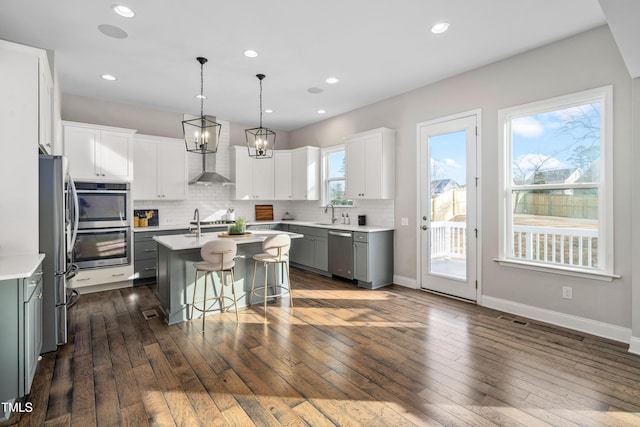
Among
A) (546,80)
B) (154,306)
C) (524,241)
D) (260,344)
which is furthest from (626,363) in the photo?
(154,306)

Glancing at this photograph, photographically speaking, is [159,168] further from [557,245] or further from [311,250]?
[557,245]

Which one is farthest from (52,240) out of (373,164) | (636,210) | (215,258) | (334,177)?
(636,210)

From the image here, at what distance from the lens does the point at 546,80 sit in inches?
137

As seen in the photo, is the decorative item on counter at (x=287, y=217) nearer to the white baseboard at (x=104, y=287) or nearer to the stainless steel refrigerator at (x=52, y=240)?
the white baseboard at (x=104, y=287)

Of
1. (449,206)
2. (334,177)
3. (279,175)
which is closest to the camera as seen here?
(449,206)

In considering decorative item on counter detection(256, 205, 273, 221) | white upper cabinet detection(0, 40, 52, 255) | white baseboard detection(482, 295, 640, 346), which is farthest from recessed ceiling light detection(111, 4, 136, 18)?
white baseboard detection(482, 295, 640, 346)

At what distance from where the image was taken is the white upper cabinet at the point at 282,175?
6.95m

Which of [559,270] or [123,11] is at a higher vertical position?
[123,11]

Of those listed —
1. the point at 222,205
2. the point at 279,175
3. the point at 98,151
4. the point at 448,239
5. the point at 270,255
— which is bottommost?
the point at 270,255

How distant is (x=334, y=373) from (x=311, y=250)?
11.6ft

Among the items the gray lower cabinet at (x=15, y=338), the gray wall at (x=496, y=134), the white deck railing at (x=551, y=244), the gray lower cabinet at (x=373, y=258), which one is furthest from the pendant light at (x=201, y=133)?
the white deck railing at (x=551, y=244)

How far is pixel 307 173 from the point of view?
6.60 meters

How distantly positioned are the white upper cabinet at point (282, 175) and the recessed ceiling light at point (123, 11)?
162 inches

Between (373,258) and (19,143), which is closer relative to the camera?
(19,143)
